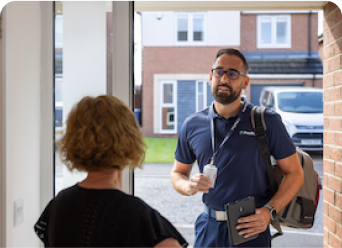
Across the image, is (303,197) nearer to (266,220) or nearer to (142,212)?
(266,220)

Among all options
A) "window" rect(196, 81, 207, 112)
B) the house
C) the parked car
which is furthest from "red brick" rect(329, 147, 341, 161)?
"window" rect(196, 81, 207, 112)

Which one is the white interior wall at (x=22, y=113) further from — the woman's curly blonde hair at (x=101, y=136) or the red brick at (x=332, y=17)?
the red brick at (x=332, y=17)

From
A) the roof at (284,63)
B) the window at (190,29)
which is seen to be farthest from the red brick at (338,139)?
the window at (190,29)

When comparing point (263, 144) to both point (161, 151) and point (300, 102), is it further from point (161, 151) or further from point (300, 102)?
point (161, 151)

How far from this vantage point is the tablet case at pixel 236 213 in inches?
52.2

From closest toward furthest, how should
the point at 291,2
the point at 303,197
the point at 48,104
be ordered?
1. the point at 303,197
2. the point at 48,104
3. the point at 291,2

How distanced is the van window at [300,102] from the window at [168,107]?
163 inches

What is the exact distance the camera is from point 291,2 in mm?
2164

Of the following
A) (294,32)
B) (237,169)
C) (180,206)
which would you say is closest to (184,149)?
(237,169)

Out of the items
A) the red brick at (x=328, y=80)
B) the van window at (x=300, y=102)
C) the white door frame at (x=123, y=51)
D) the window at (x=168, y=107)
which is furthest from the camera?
the window at (x=168, y=107)

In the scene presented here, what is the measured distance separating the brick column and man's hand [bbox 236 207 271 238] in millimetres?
693

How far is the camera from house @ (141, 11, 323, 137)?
1062 centimetres

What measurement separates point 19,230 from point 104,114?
96 cm

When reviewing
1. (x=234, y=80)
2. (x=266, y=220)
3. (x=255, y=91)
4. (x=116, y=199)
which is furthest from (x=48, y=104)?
(x=255, y=91)
